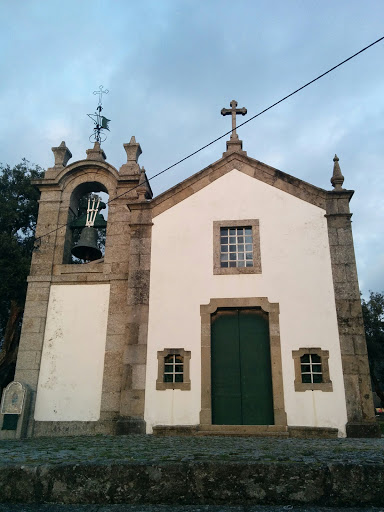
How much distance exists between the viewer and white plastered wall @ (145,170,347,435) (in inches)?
373

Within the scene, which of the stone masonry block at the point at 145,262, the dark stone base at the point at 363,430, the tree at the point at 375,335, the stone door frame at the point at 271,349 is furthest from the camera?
the tree at the point at 375,335

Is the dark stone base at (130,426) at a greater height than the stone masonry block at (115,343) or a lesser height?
lesser

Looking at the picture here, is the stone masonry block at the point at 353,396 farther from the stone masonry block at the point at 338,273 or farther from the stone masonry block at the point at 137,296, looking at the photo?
the stone masonry block at the point at 137,296

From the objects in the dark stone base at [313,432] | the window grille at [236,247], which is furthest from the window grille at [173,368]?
the dark stone base at [313,432]

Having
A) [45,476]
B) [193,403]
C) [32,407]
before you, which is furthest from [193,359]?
[45,476]

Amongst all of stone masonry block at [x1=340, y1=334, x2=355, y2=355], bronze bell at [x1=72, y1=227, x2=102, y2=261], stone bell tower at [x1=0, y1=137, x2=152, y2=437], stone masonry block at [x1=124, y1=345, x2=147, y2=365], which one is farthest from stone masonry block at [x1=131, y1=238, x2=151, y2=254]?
stone masonry block at [x1=340, y1=334, x2=355, y2=355]

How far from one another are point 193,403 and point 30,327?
485cm

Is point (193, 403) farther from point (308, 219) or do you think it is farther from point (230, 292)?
point (308, 219)

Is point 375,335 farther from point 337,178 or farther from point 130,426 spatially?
point 130,426

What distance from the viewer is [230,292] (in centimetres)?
1035

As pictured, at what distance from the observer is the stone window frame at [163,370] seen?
9.71 m

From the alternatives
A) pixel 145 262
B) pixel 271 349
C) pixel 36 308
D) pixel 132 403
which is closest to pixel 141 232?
pixel 145 262

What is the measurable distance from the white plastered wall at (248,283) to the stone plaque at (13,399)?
3.14 m

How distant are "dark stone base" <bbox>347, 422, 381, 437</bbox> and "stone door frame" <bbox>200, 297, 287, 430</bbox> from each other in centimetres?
135
